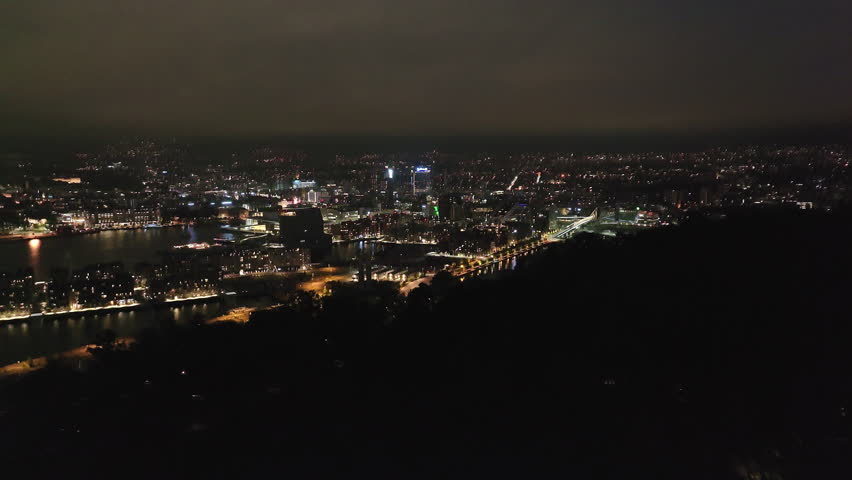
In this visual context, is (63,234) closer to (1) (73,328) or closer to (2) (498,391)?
(1) (73,328)

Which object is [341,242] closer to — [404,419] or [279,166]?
[404,419]

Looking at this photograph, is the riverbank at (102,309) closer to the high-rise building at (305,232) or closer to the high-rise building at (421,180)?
the high-rise building at (305,232)

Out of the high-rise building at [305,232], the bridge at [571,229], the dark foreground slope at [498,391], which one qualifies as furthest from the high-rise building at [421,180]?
the dark foreground slope at [498,391]

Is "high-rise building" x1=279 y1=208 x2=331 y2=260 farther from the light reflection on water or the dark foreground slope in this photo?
the dark foreground slope

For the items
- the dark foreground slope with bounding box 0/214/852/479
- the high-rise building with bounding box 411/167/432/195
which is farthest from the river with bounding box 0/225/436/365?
the high-rise building with bounding box 411/167/432/195

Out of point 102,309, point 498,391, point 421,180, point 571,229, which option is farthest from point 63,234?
point 421,180
